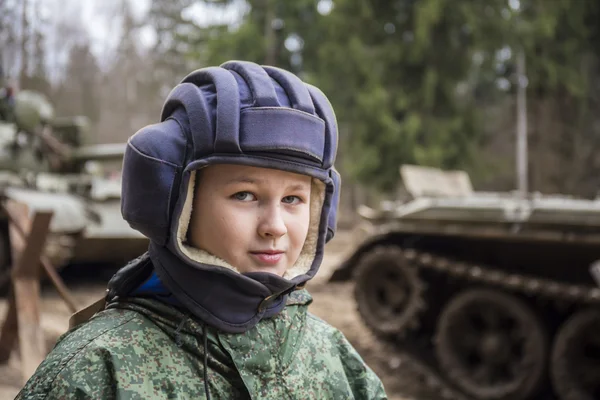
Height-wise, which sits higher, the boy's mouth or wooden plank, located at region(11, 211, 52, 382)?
the boy's mouth

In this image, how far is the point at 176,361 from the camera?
1275 mm

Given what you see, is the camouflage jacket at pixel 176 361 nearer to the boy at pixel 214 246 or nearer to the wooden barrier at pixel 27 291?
the boy at pixel 214 246

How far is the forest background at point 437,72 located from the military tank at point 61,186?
1245 millimetres

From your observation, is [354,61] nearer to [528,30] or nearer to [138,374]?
[528,30]

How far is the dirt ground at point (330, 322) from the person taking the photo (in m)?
5.01

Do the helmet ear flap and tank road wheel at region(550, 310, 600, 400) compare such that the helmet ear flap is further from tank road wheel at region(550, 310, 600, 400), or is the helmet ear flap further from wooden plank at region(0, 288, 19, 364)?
tank road wheel at region(550, 310, 600, 400)

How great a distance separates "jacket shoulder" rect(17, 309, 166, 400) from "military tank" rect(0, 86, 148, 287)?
6.13 metres

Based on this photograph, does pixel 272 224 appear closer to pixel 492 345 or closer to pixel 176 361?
pixel 176 361

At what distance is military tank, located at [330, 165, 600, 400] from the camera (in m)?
4.50

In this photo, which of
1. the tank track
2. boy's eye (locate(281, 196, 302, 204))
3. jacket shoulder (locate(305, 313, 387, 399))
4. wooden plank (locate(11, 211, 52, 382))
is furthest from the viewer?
the tank track

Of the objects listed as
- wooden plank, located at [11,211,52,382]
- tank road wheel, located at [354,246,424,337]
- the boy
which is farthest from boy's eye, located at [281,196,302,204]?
tank road wheel, located at [354,246,424,337]

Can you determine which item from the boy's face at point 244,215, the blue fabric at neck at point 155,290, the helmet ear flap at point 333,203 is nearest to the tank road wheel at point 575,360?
the helmet ear flap at point 333,203

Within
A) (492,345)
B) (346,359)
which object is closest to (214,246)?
(346,359)

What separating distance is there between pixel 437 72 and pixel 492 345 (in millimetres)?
9224
